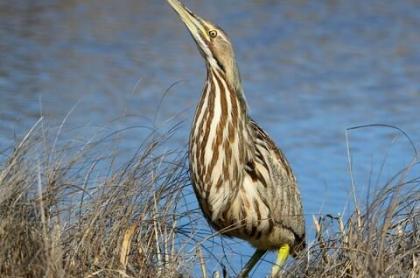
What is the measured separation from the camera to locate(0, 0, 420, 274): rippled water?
23.6 ft

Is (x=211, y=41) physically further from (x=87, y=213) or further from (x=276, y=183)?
(x=87, y=213)

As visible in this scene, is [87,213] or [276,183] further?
[276,183]

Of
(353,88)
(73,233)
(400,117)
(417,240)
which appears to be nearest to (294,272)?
(417,240)

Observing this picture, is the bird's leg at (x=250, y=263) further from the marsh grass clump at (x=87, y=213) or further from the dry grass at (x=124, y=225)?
the marsh grass clump at (x=87, y=213)

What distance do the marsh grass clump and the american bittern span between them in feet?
0.42

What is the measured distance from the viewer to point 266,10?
10.3 metres

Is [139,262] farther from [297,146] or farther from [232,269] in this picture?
[297,146]

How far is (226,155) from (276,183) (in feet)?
0.90

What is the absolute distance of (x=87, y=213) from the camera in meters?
4.06

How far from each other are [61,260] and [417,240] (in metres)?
1.07

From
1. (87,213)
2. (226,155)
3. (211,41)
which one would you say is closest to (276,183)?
(226,155)

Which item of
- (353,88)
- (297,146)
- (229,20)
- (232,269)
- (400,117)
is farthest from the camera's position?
(229,20)

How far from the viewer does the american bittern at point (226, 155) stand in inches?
169

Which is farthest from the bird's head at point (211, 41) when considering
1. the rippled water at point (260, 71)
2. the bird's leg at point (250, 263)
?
the rippled water at point (260, 71)
